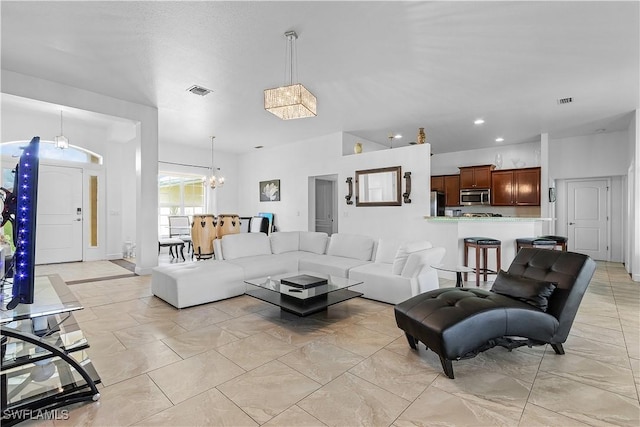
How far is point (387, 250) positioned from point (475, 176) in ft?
16.1

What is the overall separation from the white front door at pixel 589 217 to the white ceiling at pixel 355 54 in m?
2.12

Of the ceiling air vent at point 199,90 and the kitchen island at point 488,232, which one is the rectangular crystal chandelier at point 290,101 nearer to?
the ceiling air vent at point 199,90

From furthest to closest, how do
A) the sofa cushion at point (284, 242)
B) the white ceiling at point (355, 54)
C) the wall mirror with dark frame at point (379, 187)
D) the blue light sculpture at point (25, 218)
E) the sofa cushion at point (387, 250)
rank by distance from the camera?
the wall mirror with dark frame at point (379, 187) → the sofa cushion at point (284, 242) → the sofa cushion at point (387, 250) → the white ceiling at point (355, 54) → the blue light sculpture at point (25, 218)

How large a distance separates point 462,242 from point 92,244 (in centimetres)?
751

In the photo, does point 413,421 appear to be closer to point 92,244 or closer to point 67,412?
point 67,412

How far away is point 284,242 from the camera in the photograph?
17.1 ft

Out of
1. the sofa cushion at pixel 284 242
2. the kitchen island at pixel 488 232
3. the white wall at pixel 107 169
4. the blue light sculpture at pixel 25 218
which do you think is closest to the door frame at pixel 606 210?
the kitchen island at pixel 488 232

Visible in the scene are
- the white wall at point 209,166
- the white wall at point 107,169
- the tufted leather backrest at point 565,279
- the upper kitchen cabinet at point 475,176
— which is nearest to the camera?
the tufted leather backrest at point 565,279

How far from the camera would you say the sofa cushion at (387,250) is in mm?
4273

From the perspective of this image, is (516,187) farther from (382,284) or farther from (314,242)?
(382,284)

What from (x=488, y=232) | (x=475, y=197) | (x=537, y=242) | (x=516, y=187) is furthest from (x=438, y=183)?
(x=537, y=242)

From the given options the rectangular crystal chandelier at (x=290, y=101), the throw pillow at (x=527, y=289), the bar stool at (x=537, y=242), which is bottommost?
the throw pillow at (x=527, y=289)

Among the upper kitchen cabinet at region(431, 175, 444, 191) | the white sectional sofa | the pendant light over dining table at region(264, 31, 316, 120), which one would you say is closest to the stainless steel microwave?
the upper kitchen cabinet at region(431, 175, 444, 191)

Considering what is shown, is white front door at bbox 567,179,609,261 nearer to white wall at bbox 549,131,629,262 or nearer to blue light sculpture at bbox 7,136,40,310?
white wall at bbox 549,131,629,262
